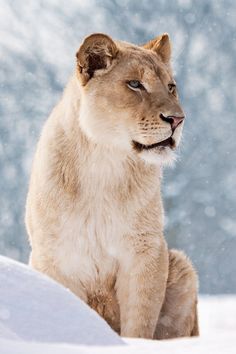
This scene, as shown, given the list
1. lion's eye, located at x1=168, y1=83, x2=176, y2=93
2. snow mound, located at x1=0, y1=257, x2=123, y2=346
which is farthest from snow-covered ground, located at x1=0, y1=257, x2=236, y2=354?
lion's eye, located at x1=168, y1=83, x2=176, y2=93

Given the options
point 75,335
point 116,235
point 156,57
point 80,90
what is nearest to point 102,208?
point 116,235

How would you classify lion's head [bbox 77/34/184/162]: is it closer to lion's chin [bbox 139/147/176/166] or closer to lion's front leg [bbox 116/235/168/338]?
lion's chin [bbox 139/147/176/166]

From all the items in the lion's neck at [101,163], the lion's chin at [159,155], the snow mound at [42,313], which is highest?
the lion's chin at [159,155]

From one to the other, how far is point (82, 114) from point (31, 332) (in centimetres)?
220

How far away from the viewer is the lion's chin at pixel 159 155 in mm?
4043

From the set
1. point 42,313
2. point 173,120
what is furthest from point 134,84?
point 42,313

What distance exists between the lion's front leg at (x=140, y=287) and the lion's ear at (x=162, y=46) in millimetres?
1281

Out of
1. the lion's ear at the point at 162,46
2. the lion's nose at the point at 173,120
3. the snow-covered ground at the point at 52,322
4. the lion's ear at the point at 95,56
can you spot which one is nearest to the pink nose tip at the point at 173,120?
the lion's nose at the point at 173,120

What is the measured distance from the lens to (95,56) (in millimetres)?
4332

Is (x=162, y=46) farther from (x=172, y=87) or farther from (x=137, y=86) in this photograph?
(x=137, y=86)

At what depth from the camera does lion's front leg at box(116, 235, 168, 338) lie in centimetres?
427

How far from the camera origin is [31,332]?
2268mm

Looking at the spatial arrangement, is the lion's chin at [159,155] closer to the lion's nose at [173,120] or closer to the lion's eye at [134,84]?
the lion's nose at [173,120]

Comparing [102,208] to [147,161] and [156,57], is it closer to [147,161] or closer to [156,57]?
[147,161]
